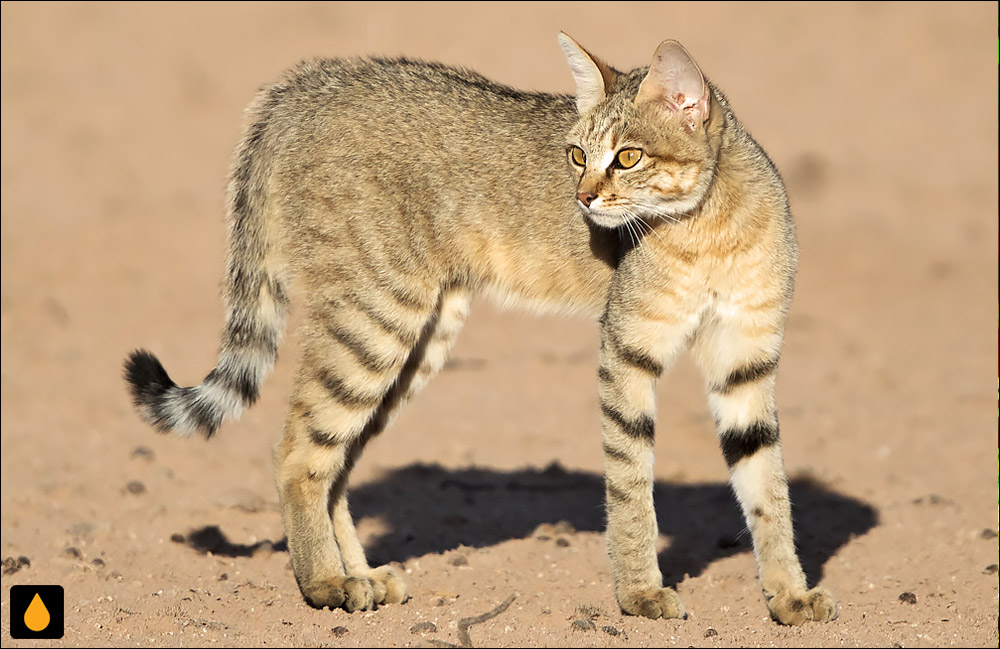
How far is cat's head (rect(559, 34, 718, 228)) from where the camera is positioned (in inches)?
173

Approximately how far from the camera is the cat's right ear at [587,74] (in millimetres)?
4598

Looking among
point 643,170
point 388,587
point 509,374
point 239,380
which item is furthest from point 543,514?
point 643,170

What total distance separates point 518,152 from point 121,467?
322cm

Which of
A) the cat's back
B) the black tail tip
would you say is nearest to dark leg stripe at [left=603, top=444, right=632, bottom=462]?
the cat's back

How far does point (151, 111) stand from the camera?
13.3 meters

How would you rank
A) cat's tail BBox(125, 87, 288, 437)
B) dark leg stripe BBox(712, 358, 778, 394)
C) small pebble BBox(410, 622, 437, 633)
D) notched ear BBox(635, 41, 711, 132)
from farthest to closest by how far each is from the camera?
cat's tail BBox(125, 87, 288, 437) < dark leg stripe BBox(712, 358, 778, 394) < small pebble BBox(410, 622, 437, 633) < notched ear BBox(635, 41, 711, 132)

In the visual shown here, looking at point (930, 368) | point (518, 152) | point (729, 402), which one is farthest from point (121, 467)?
point (930, 368)

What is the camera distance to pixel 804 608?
15.0 ft

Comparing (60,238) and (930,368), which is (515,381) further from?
(60,238)

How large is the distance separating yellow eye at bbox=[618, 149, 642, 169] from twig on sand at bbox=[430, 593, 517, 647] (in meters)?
1.81

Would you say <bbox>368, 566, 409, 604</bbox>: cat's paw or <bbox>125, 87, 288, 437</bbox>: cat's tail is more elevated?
<bbox>125, 87, 288, 437</bbox>: cat's tail

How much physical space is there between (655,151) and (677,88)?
0.25 meters

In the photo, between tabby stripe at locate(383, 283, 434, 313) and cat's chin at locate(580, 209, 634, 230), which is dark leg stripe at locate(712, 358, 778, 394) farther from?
tabby stripe at locate(383, 283, 434, 313)

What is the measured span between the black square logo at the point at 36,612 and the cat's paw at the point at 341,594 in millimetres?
964
